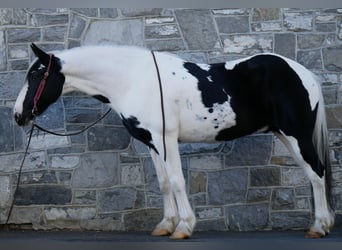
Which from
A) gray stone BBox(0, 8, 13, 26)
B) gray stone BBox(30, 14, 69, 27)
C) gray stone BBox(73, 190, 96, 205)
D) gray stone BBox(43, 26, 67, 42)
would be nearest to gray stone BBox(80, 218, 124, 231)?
gray stone BBox(73, 190, 96, 205)

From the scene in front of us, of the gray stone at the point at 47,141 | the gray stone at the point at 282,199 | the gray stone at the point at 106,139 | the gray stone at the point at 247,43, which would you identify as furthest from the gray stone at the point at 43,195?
the gray stone at the point at 247,43

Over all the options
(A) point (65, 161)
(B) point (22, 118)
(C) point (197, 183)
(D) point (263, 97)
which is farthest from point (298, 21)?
(B) point (22, 118)

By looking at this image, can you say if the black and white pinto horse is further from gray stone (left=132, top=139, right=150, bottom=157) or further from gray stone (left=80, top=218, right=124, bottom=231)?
gray stone (left=80, top=218, right=124, bottom=231)

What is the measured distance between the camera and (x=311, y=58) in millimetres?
6031

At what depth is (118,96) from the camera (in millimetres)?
5246

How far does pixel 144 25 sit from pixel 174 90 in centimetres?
110

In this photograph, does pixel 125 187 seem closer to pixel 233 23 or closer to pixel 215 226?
pixel 215 226

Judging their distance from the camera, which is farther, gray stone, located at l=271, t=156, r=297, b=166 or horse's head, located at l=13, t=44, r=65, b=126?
gray stone, located at l=271, t=156, r=297, b=166

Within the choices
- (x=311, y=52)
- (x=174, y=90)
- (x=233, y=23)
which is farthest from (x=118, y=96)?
(x=311, y=52)

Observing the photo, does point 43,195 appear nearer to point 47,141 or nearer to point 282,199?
point 47,141

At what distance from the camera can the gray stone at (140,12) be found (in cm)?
600

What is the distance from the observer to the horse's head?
523 centimetres

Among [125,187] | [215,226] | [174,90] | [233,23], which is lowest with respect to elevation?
[215,226]

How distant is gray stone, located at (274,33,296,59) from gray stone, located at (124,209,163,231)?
6.15 ft
